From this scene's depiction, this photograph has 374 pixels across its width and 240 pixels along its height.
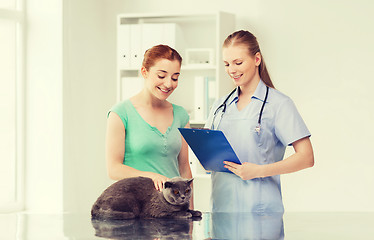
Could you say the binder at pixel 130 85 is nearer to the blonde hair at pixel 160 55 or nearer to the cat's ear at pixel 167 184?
the blonde hair at pixel 160 55

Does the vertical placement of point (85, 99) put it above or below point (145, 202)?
above

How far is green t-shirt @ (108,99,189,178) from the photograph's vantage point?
1792 mm

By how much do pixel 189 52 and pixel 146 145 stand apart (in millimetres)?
2018

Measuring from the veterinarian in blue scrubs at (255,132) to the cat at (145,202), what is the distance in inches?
16.7

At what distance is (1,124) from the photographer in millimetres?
3713

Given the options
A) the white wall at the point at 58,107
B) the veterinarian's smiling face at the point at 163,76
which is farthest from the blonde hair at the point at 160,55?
the white wall at the point at 58,107

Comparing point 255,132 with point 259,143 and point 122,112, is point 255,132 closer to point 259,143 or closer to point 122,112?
point 259,143

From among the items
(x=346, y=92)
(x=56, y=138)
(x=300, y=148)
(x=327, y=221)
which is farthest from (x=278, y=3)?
(x=327, y=221)

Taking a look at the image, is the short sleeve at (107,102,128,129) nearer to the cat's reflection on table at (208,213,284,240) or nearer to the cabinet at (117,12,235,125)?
the cat's reflection on table at (208,213,284,240)

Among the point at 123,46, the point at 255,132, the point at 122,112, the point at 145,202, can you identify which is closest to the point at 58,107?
the point at 123,46

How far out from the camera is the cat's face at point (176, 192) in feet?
4.35

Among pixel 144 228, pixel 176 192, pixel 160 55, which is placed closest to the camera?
pixel 144 228

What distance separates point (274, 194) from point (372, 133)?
205 cm

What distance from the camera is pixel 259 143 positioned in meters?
1.78
